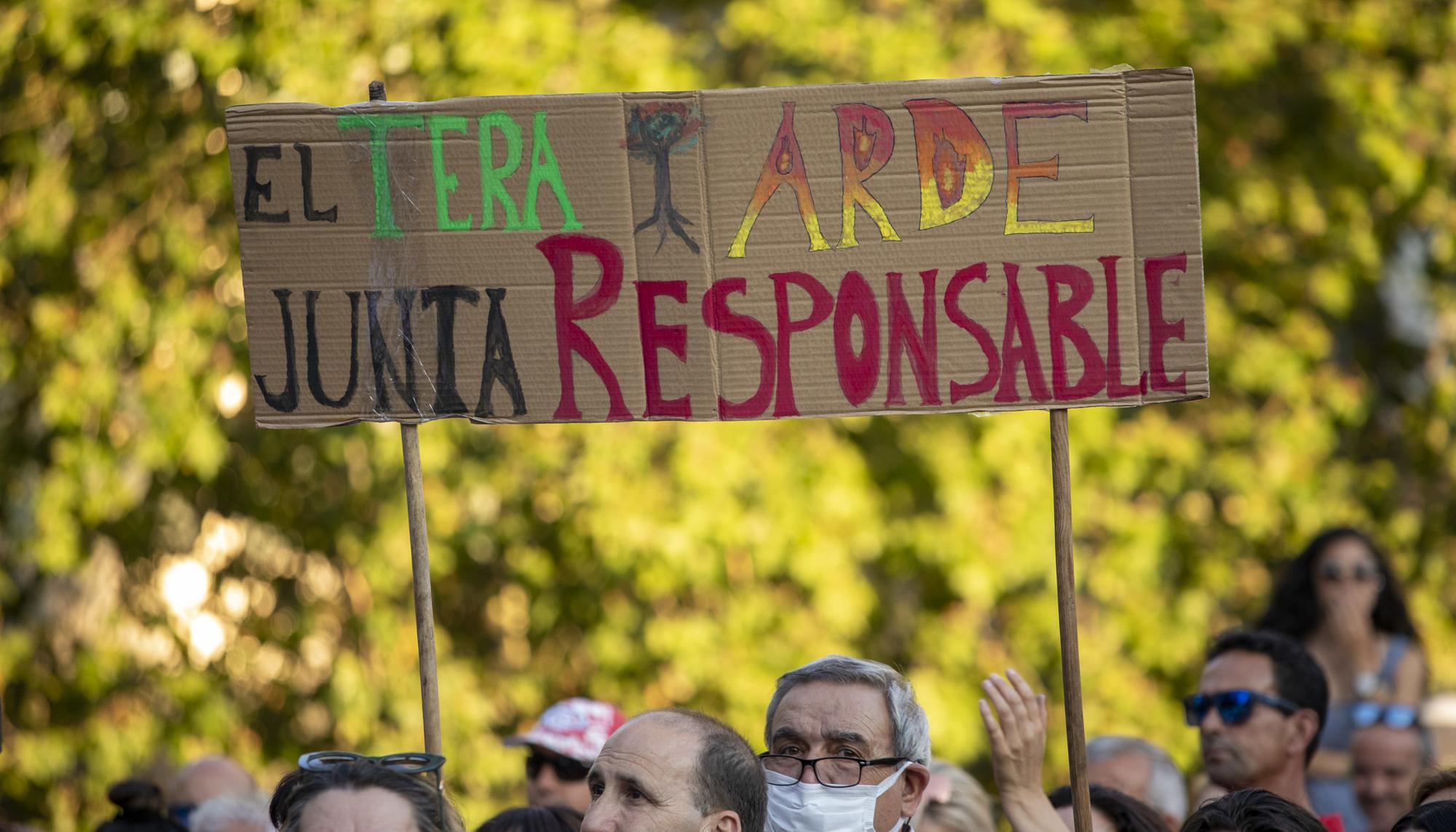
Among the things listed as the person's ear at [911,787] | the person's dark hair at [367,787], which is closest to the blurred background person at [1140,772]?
the person's ear at [911,787]

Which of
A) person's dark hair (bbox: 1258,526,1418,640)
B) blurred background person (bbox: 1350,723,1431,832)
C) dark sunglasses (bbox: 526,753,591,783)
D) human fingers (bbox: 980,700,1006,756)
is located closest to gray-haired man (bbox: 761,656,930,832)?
human fingers (bbox: 980,700,1006,756)

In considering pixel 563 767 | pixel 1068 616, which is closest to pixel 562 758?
pixel 563 767

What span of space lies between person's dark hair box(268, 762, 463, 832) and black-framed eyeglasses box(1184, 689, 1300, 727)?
1.98m

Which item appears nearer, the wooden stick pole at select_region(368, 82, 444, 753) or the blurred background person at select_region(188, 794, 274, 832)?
the wooden stick pole at select_region(368, 82, 444, 753)

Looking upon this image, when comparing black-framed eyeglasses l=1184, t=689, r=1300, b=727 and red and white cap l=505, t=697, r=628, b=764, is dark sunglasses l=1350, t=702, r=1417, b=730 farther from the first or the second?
red and white cap l=505, t=697, r=628, b=764

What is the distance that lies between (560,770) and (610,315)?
156cm

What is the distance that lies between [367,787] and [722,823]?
640mm

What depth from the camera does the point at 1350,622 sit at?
16.7 feet

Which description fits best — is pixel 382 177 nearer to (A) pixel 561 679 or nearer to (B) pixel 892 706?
(B) pixel 892 706

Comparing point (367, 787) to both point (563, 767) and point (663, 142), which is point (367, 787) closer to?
point (663, 142)

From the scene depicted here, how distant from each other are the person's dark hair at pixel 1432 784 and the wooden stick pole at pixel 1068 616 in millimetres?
804

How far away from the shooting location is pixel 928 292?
349cm

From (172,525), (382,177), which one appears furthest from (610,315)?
(172,525)

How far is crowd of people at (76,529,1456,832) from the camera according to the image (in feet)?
9.71
